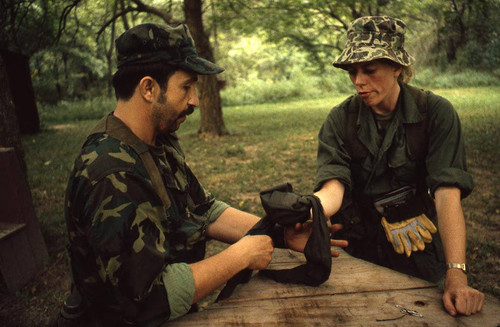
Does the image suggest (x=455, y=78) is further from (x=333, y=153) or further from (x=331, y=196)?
(x=331, y=196)

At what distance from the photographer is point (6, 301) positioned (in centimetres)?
330

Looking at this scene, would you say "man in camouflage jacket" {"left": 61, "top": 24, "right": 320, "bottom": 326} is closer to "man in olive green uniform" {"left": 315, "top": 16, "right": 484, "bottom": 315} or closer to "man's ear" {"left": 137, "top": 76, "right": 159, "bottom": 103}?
"man's ear" {"left": 137, "top": 76, "right": 159, "bottom": 103}

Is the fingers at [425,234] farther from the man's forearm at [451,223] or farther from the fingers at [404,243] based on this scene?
the man's forearm at [451,223]

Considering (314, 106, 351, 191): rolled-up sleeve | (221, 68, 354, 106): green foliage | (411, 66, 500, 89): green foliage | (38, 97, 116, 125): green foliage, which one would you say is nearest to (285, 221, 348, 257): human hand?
(314, 106, 351, 191): rolled-up sleeve

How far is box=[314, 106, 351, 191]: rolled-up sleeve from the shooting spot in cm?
210

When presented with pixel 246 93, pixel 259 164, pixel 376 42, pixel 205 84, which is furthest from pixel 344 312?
pixel 246 93

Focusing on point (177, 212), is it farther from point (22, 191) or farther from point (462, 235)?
point (22, 191)

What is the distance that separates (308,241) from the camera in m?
1.59

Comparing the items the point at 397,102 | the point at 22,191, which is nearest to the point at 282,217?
the point at 397,102

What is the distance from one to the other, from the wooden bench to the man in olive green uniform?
112 inches

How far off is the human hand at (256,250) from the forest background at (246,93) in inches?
97.3

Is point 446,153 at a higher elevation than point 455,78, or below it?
higher

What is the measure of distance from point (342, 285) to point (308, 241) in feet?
0.79

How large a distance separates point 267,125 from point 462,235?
1055 centimetres
